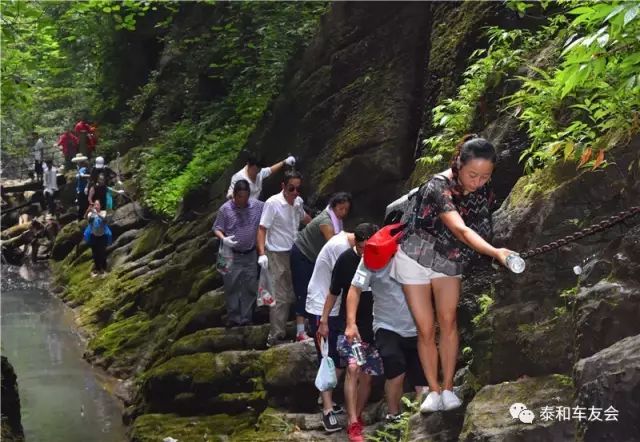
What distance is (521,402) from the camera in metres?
5.52

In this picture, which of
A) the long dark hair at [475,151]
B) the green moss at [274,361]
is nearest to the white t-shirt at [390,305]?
the long dark hair at [475,151]

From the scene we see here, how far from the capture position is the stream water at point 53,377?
11.4 meters

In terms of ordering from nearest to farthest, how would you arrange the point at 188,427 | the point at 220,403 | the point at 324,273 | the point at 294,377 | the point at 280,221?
the point at 324,273, the point at 294,377, the point at 188,427, the point at 220,403, the point at 280,221

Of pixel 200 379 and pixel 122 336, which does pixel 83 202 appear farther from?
pixel 200 379

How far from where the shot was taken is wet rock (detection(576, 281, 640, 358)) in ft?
17.2

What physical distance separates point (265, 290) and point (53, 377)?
507cm

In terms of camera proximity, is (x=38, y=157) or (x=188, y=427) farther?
(x=38, y=157)

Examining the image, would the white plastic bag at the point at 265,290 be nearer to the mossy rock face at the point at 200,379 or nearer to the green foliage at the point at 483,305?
the mossy rock face at the point at 200,379

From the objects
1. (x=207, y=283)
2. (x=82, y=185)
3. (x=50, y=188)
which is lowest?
(x=207, y=283)

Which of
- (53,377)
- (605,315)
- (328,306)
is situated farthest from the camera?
(53,377)

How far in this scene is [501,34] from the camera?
954 cm

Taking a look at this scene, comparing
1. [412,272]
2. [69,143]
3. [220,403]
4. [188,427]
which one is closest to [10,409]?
[188,427]

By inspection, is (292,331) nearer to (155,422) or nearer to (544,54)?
(155,422)

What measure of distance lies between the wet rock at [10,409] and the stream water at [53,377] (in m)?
0.49
